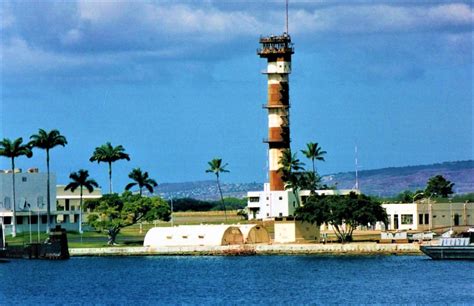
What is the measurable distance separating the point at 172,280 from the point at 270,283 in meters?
10.9

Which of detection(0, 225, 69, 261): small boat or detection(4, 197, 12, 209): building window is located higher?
detection(4, 197, 12, 209): building window

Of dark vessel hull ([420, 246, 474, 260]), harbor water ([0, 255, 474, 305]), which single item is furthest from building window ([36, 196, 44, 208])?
dark vessel hull ([420, 246, 474, 260])

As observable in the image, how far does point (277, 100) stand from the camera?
18500 cm

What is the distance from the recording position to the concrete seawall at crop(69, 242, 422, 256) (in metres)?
149

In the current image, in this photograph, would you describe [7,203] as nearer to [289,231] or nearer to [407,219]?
[289,231]

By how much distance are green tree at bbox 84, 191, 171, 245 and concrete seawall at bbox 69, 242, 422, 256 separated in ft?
17.9

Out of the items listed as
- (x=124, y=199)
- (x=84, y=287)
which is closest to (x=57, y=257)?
(x=124, y=199)

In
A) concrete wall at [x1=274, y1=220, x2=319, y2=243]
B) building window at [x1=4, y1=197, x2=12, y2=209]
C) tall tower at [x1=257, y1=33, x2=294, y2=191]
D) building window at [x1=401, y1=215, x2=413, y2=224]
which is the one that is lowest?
concrete wall at [x1=274, y1=220, x2=319, y2=243]

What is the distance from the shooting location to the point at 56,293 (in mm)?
113000

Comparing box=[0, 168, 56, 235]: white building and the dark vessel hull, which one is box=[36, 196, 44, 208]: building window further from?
the dark vessel hull

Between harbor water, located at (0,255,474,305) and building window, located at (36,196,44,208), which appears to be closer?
harbor water, located at (0,255,474,305)

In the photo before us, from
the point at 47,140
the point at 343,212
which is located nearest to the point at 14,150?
the point at 47,140

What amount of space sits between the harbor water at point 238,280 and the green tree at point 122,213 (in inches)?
319

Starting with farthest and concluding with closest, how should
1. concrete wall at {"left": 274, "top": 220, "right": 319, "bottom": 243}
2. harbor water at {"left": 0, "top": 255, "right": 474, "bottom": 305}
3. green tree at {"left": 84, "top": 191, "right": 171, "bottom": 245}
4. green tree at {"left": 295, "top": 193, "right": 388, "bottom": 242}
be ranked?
green tree at {"left": 84, "top": 191, "right": 171, "bottom": 245} < concrete wall at {"left": 274, "top": 220, "right": 319, "bottom": 243} < green tree at {"left": 295, "top": 193, "right": 388, "bottom": 242} < harbor water at {"left": 0, "top": 255, "right": 474, "bottom": 305}
